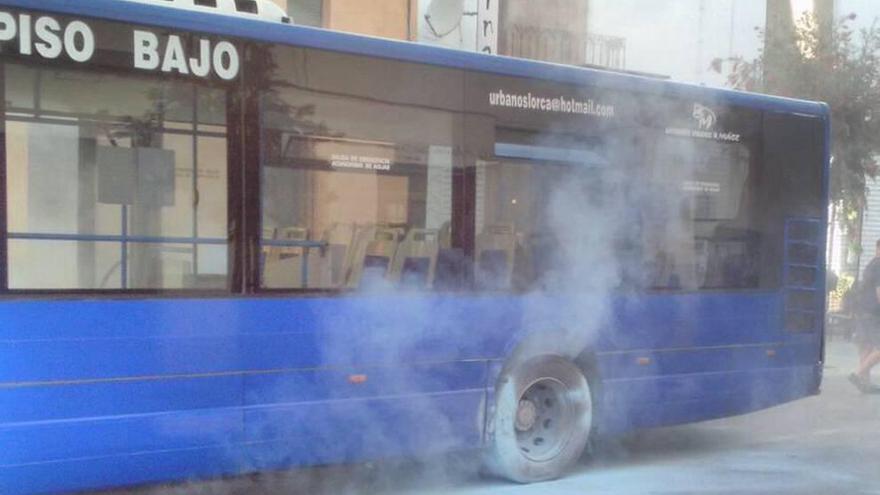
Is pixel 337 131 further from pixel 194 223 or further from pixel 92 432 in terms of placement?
pixel 92 432

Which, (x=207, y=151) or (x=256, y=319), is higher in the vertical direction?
(x=207, y=151)

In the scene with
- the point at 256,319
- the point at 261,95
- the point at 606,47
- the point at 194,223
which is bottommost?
the point at 256,319

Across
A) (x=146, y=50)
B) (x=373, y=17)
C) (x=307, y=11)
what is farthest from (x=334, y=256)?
(x=373, y=17)

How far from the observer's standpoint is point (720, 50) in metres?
12.0

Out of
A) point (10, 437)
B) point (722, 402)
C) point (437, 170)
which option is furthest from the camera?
point (722, 402)

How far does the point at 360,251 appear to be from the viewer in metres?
5.20

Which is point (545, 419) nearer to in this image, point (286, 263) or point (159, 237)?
point (286, 263)

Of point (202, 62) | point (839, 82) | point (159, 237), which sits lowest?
point (159, 237)

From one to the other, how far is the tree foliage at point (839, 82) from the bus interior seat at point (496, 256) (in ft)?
23.7

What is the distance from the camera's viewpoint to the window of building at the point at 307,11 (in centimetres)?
1111

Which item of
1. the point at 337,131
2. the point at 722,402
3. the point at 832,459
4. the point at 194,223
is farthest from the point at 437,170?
the point at 832,459

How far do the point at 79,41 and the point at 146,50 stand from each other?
1.00 ft

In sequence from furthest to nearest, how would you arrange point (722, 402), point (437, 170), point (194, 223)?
point (722, 402) < point (437, 170) < point (194, 223)

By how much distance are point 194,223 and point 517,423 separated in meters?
2.46
